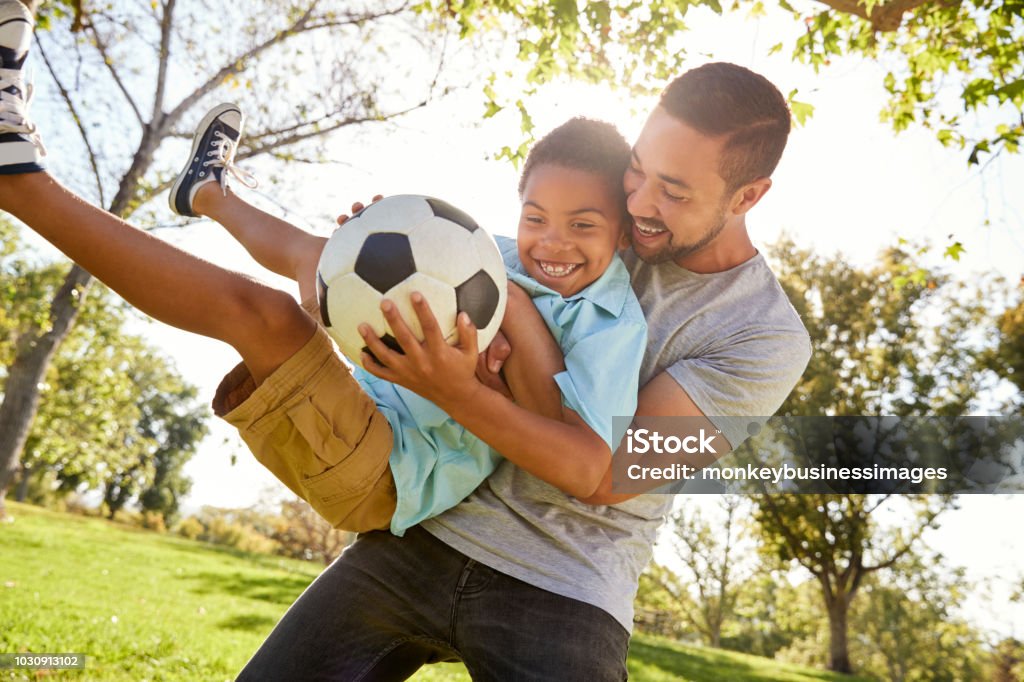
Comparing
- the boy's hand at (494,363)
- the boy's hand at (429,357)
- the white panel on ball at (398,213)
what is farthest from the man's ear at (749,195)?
the boy's hand at (429,357)

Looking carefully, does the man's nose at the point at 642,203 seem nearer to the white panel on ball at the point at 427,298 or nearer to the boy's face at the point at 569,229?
the boy's face at the point at 569,229

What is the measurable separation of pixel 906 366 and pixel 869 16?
62.1 ft

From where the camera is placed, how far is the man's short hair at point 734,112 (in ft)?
9.63

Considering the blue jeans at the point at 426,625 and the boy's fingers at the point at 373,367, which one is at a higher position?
the boy's fingers at the point at 373,367

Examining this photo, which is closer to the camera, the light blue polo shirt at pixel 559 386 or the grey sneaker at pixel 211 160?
the light blue polo shirt at pixel 559 386

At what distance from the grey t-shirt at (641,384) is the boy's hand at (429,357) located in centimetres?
62

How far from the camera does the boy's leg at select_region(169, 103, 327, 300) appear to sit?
3193 millimetres

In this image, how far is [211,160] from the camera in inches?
138

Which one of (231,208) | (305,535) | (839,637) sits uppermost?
(231,208)

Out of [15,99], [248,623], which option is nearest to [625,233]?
[15,99]

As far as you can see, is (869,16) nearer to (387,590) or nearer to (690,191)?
(690,191)

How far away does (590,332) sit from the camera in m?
2.49

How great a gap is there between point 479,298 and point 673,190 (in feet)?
3.38

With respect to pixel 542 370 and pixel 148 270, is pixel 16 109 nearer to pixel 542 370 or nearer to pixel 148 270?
pixel 148 270
